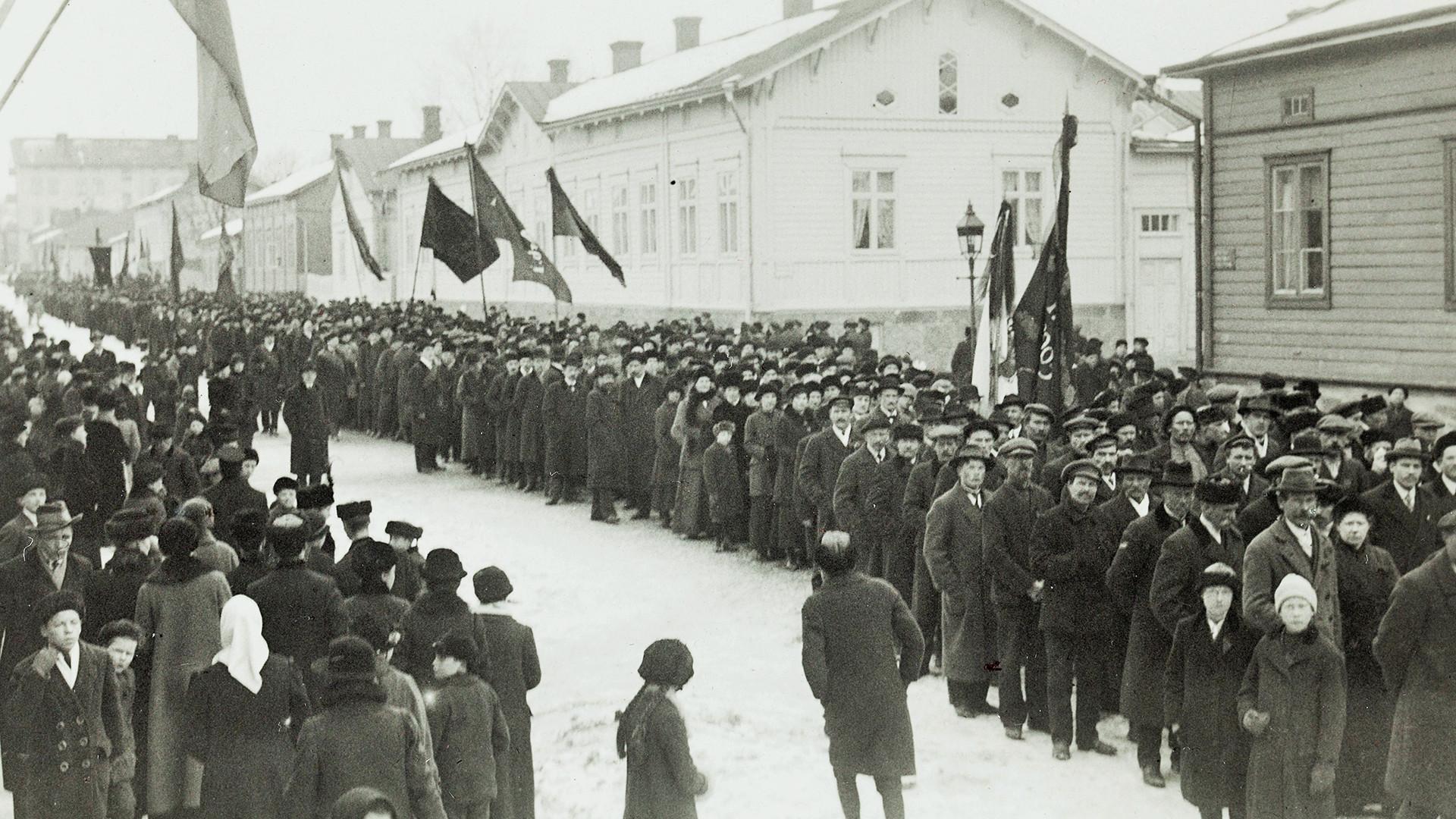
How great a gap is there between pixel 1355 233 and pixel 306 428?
12.8 meters

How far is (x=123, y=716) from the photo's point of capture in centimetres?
764

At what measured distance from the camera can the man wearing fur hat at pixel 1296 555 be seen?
321 inches

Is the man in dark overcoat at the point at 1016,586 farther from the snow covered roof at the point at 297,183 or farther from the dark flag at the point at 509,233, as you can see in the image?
the snow covered roof at the point at 297,183

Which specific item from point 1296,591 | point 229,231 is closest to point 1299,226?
point 1296,591

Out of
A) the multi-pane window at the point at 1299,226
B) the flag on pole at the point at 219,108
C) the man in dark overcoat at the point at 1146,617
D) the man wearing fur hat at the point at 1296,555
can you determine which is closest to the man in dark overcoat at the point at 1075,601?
the man in dark overcoat at the point at 1146,617

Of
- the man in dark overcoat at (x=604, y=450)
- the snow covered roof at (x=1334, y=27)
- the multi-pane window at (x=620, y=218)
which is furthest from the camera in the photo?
the multi-pane window at (x=620, y=218)

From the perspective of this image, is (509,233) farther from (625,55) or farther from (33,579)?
(625,55)

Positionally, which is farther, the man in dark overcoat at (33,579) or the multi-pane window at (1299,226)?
the multi-pane window at (1299,226)

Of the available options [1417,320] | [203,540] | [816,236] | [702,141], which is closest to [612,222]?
[702,141]

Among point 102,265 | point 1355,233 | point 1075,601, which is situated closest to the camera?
point 1075,601

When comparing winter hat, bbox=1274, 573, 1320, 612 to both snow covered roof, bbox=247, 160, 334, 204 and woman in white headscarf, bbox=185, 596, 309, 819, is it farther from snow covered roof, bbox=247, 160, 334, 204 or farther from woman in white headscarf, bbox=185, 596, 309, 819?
snow covered roof, bbox=247, 160, 334, 204

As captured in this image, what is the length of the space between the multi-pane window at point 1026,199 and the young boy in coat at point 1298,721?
81.6 feet

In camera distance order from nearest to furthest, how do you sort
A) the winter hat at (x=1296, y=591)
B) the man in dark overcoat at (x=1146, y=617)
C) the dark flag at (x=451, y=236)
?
the winter hat at (x=1296, y=591)
the man in dark overcoat at (x=1146, y=617)
the dark flag at (x=451, y=236)

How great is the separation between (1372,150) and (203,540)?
16.0 m
